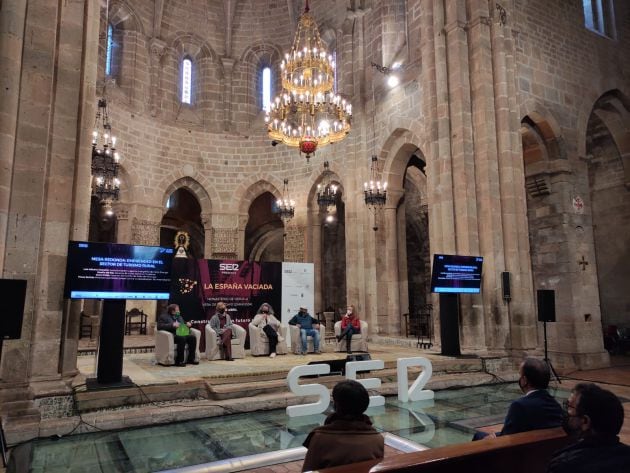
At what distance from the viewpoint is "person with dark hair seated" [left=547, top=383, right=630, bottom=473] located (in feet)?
5.83

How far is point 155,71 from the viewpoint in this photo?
1458 centimetres

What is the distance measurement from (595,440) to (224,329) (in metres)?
7.64

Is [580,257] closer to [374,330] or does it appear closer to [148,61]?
[374,330]

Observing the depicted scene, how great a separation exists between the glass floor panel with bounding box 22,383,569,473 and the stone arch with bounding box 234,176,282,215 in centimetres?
1012

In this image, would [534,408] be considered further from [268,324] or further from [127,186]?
[127,186]

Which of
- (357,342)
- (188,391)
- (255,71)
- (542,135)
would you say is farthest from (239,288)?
(255,71)

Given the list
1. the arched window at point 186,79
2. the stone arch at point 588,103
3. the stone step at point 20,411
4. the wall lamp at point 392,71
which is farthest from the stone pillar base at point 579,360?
the arched window at point 186,79

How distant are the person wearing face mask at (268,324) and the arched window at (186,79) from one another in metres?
9.03

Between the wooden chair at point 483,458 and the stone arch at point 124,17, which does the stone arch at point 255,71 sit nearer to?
the stone arch at point 124,17

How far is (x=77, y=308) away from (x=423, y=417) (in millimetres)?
4372

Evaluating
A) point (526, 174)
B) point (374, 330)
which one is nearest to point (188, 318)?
point (374, 330)

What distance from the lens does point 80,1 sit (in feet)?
20.1

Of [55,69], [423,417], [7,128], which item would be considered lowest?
[423,417]

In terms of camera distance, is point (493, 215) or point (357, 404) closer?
point (357, 404)
